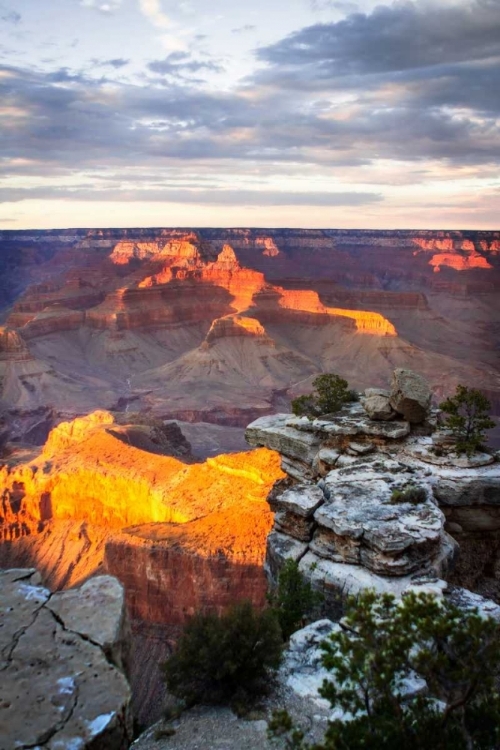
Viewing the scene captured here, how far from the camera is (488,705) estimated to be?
315 inches

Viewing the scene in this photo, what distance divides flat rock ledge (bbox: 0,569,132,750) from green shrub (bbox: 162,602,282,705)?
247 cm

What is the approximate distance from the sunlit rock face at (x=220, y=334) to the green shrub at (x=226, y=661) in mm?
54033

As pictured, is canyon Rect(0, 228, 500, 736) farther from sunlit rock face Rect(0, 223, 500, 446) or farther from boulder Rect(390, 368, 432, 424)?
boulder Rect(390, 368, 432, 424)

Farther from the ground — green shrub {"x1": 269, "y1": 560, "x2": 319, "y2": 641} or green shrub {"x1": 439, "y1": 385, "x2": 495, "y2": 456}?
green shrub {"x1": 439, "y1": 385, "x2": 495, "y2": 456}

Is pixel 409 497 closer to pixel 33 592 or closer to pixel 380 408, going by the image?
pixel 380 408

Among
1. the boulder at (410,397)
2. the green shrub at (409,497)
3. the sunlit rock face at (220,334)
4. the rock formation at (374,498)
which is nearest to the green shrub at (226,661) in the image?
the rock formation at (374,498)

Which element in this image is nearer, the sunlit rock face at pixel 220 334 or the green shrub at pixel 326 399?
the green shrub at pixel 326 399

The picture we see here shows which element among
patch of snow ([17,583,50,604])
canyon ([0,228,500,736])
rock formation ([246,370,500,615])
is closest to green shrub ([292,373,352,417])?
rock formation ([246,370,500,615])

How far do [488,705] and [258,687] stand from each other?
14.5 ft

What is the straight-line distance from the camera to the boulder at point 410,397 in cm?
2045

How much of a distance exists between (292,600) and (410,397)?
9.32 meters

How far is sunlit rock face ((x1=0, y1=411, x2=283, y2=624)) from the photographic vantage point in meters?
22.7

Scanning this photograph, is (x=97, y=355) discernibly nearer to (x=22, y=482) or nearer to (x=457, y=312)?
(x=22, y=482)

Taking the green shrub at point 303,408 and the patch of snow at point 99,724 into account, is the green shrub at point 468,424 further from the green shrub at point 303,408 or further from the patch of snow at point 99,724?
the patch of snow at point 99,724
